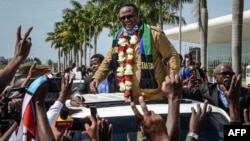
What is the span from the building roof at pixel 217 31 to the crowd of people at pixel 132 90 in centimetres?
3922

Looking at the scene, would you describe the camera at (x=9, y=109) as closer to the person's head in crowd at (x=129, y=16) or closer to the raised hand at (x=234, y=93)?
the raised hand at (x=234, y=93)

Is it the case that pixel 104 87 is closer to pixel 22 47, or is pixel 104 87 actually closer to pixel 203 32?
pixel 22 47

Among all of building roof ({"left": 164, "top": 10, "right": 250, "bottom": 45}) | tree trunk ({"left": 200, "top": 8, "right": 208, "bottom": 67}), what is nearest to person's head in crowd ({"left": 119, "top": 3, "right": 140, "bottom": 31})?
tree trunk ({"left": 200, "top": 8, "right": 208, "bottom": 67})

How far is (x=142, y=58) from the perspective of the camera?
533 cm

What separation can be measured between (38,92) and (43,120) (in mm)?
173

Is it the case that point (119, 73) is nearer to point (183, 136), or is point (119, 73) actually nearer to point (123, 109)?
point (123, 109)

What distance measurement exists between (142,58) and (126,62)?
0.61 ft

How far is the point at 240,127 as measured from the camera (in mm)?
2922

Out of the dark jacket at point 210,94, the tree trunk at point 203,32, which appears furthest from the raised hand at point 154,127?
the tree trunk at point 203,32

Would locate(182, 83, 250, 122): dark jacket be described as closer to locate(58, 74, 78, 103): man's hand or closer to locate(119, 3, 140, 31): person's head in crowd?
locate(119, 3, 140, 31): person's head in crowd

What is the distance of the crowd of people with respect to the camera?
9.29ft

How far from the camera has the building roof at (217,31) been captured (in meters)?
48.0

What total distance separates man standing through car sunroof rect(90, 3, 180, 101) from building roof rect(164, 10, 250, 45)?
39282mm

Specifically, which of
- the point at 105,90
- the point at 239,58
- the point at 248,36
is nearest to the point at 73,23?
the point at 248,36
